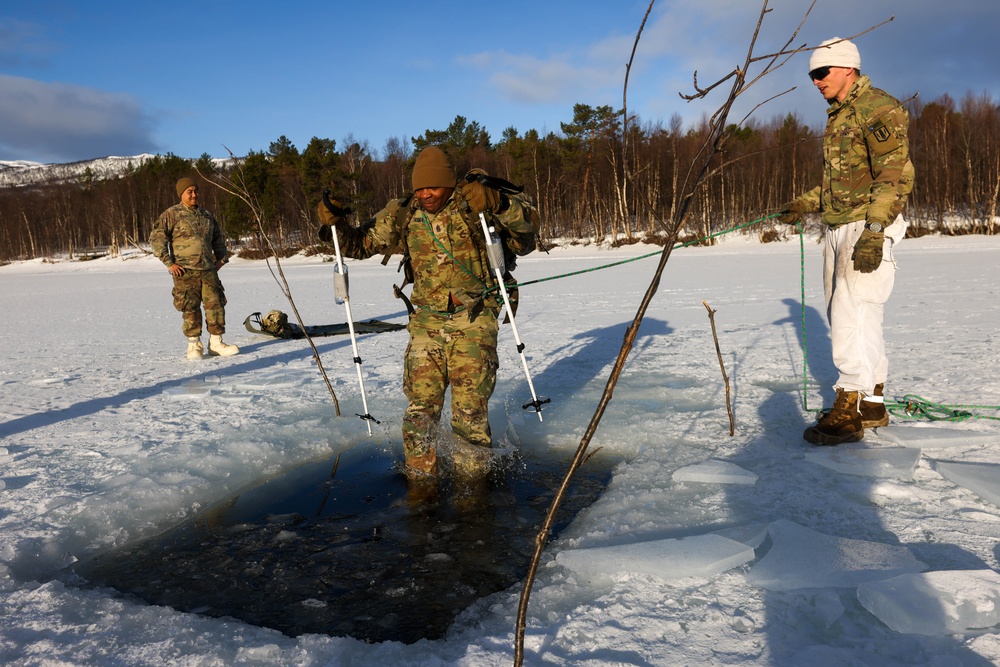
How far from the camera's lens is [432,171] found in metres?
3.66

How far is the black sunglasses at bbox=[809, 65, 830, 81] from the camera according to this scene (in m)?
3.84

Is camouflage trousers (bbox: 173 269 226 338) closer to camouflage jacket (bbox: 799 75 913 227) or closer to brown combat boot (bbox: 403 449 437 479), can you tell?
brown combat boot (bbox: 403 449 437 479)

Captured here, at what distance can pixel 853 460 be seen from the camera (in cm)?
348

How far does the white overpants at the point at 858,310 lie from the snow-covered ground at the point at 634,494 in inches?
15.9

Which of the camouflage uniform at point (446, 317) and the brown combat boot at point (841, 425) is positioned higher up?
the camouflage uniform at point (446, 317)

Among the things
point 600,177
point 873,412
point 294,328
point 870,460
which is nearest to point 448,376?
point 870,460

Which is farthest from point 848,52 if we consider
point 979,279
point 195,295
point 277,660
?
point 979,279

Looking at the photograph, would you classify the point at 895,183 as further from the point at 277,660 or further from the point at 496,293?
the point at 277,660

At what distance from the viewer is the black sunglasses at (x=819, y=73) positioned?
3840mm

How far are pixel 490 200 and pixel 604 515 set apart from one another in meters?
1.76

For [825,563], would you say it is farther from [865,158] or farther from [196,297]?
[196,297]

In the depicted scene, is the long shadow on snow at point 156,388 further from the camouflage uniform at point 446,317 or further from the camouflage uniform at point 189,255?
the camouflage uniform at point 446,317

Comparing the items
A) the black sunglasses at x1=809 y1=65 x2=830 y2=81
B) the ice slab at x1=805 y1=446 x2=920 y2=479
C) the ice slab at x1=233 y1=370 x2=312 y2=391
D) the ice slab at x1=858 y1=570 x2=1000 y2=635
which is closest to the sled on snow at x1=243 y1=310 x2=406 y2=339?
the ice slab at x1=233 y1=370 x2=312 y2=391

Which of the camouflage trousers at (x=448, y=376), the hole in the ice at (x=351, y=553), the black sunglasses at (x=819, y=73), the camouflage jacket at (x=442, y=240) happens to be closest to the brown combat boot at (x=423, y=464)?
the camouflage trousers at (x=448, y=376)
